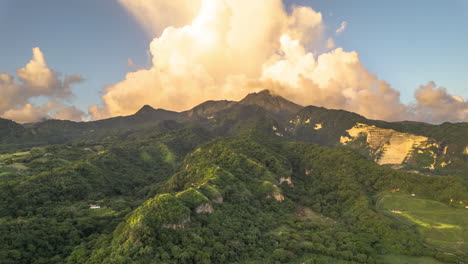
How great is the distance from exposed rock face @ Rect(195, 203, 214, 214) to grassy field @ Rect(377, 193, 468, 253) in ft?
361

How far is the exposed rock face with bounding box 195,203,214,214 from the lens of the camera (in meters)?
121

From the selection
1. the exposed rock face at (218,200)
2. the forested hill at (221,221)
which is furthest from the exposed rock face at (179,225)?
the exposed rock face at (218,200)

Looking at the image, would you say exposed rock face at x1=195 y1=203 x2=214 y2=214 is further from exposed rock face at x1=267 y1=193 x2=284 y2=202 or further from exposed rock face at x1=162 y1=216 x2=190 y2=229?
exposed rock face at x1=267 y1=193 x2=284 y2=202

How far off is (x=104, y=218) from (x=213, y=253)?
6717 cm

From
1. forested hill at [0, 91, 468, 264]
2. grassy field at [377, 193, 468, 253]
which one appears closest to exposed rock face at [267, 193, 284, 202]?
forested hill at [0, 91, 468, 264]

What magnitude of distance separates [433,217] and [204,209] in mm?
134618

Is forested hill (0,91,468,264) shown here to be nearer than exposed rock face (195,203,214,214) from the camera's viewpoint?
Yes

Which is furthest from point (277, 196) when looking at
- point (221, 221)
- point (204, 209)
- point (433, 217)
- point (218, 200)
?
point (433, 217)

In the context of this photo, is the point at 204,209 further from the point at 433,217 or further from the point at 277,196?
the point at 433,217

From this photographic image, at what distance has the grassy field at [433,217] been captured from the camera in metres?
120

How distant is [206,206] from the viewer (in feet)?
411

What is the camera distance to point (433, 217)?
471 ft

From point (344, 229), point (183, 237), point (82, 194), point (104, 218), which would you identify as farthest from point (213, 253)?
Result: point (82, 194)

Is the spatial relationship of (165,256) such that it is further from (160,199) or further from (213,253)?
(160,199)
